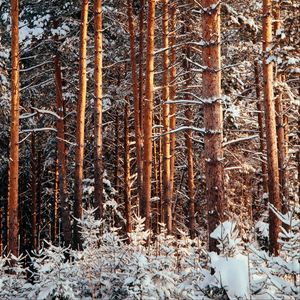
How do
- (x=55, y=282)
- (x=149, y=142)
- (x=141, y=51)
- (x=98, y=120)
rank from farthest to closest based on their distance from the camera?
(x=141, y=51), (x=98, y=120), (x=149, y=142), (x=55, y=282)

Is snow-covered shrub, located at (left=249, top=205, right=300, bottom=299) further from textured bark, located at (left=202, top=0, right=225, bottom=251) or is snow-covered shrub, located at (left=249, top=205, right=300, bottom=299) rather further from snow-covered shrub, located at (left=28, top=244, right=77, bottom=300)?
snow-covered shrub, located at (left=28, top=244, right=77, bottom=300)

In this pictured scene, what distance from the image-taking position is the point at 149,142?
12539 millimetres

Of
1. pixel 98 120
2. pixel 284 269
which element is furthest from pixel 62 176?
pixel 284 269

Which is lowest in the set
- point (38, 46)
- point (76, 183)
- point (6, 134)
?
point (76, 183)

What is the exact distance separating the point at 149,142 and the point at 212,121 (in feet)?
18.0

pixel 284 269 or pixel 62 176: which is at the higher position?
pixel 62 176

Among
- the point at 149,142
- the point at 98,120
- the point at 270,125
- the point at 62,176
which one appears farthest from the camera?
the point at 62,176

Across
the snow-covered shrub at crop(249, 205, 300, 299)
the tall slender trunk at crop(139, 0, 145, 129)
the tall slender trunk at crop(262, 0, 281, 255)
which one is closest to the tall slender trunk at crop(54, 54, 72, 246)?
the tall slender trunk at crop(139, 0, 145, 129)

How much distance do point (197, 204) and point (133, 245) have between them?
15623mm

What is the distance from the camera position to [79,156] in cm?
1334

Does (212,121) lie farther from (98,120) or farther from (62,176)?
(62,176)

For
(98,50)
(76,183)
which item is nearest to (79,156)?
(76,183)

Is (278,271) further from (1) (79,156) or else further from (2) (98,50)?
(2) (98,50)

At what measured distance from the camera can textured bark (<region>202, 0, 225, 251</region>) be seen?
7.03 meters
